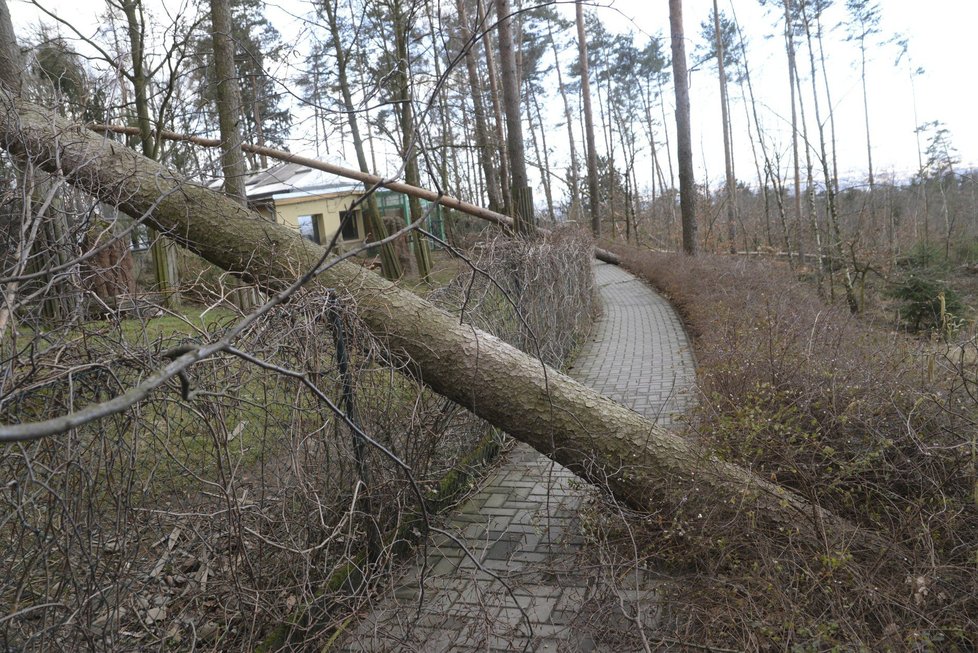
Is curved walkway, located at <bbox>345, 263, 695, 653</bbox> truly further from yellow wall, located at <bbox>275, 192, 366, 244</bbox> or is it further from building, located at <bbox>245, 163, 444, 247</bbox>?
yellow wall, located at <bbox>275, 192, 366, 244</bbox>

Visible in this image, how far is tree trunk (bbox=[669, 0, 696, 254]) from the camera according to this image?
16.5 m

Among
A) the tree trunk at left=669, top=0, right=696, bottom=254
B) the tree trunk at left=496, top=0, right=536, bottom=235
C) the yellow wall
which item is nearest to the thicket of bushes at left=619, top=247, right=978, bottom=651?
the tree trunk at left=496, top=0, right=536, bottom=235

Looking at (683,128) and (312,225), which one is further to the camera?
(312,225)

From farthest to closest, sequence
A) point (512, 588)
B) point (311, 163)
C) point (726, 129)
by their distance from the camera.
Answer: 1. point (726, 129)
2. point (311, 163)
3. point (512, 588)

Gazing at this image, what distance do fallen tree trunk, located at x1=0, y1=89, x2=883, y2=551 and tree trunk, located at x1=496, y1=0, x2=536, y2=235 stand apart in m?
6.26

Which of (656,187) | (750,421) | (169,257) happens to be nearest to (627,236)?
(656,187)

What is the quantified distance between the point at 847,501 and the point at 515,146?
8.82m

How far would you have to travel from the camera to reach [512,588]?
3.52 meters

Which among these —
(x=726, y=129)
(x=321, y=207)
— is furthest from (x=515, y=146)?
(x=726, y=129)

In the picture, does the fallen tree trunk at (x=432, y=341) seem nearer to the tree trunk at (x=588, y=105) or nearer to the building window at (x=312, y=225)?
the building window at (x=312, y=225)

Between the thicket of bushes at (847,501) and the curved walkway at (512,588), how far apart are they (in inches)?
16.9

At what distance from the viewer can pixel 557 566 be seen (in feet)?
12.5

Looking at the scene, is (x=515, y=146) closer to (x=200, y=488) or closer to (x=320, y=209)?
(x=200, y=488)

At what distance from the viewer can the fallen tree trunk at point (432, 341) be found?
378 centimetres
